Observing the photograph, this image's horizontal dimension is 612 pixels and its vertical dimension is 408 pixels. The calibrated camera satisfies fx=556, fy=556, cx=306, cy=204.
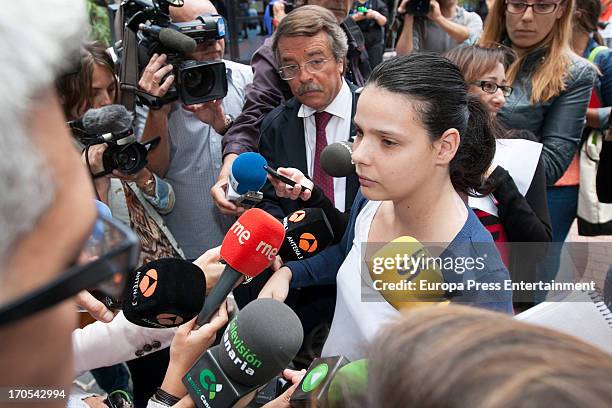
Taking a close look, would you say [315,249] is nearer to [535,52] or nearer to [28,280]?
[28,280]

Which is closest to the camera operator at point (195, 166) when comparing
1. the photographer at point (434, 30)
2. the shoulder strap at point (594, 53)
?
the photographer at point (434, 30)

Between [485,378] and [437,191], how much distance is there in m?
1.07

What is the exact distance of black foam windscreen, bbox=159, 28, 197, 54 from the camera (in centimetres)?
234

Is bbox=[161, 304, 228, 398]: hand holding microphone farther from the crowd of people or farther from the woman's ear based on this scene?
the woman's ear

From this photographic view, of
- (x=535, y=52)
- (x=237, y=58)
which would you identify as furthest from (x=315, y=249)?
(x=237, y=58)

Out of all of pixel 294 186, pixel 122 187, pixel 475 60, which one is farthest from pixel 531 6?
pixel 122 187

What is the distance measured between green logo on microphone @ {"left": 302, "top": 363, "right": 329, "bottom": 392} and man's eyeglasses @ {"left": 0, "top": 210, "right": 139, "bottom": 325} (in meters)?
0.55

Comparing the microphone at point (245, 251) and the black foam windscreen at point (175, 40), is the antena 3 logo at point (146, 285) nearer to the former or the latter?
the microphone at point (245, 251)

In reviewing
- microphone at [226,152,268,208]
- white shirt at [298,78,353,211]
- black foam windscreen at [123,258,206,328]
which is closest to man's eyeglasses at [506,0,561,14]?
white shirt at [298,78,353,211]

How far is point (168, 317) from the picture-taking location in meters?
1.40

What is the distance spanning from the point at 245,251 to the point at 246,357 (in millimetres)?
345

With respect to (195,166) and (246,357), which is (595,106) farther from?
(246,357)

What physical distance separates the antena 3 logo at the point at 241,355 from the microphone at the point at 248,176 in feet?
2.68

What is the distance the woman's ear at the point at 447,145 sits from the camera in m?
1.63
